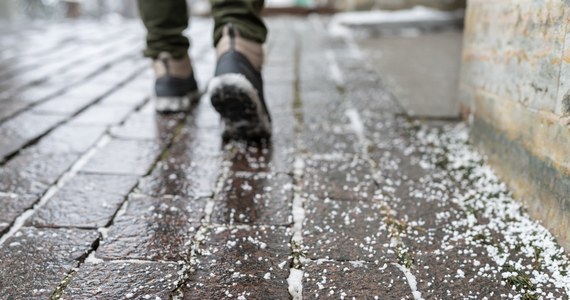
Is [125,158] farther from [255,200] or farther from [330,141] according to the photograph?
[330,141]

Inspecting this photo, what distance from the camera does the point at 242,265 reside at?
3.71 ft

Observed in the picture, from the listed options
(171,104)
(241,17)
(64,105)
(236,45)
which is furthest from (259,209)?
(64,105)

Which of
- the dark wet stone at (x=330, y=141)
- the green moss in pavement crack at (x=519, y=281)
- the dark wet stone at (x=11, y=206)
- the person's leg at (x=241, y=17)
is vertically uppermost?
the person's leg at (x=241, y=17)

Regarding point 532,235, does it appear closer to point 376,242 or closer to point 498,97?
point 376,242

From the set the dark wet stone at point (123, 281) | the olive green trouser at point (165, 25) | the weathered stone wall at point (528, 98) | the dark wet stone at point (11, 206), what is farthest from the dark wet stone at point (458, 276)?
the olive green trouser at point (165, 25)

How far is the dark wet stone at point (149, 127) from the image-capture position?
6.60ft

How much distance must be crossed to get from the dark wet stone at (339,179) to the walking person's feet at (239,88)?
0.27 m

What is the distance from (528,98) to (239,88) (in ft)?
2.86

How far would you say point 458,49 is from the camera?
4.24 meters

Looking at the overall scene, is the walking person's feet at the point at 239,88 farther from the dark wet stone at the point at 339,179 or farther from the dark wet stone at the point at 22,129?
the dark wet stone at the point at 22,129

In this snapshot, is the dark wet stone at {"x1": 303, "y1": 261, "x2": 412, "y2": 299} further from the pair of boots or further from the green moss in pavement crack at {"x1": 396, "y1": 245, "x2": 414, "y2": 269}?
the pair of boots

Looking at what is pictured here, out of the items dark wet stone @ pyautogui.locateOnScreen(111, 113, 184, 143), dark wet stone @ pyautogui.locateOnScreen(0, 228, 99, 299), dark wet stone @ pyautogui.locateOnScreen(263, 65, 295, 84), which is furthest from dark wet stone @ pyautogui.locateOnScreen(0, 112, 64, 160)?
dark wet stone @ pyautogui.locateOnScreen(263, 65, 295, 84)

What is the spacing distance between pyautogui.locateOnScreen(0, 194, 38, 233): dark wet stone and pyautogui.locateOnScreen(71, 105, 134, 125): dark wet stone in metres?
0.77

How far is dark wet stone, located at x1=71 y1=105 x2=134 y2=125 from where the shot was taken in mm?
2195
